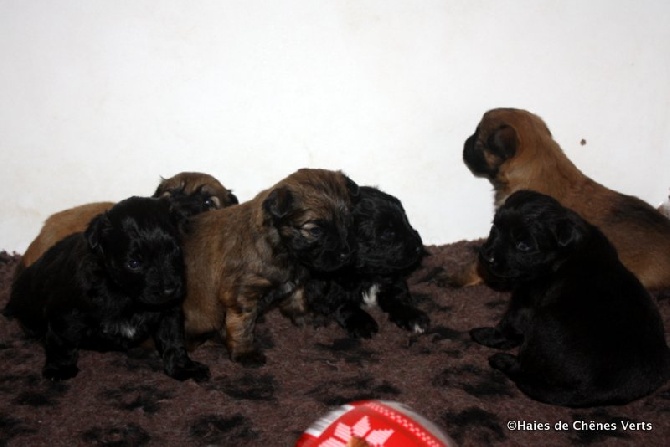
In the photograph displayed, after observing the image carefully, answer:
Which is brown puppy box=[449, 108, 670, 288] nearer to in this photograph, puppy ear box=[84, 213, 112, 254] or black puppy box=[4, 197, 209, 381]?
black puppy box=[4, 197, 209, 381]

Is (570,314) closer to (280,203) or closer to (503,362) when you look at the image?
(503,362)

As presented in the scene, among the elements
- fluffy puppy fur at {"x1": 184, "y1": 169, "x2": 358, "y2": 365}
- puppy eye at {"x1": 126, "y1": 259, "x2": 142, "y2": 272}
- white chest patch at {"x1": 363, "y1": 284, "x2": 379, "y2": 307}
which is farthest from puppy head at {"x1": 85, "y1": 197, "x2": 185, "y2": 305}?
white chest patch at {"x1": 363, "y1": 284, "x2": 379, "y2": 307}

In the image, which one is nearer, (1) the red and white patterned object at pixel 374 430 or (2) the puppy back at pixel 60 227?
(1) the red and white patterned object at pixel 374 430

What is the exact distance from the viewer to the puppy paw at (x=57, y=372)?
4055mm

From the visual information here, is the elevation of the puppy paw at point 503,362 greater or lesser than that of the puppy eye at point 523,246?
lesser

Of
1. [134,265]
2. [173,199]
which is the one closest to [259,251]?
[134,265]

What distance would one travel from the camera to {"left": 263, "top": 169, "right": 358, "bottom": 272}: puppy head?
3.87m

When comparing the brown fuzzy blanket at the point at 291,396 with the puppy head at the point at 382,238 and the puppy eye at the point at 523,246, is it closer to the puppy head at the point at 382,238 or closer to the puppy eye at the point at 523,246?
the puppy head at the point at 382,238

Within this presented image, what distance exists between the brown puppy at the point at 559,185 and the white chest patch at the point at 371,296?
1119 millimetres

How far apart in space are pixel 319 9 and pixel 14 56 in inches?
83.1

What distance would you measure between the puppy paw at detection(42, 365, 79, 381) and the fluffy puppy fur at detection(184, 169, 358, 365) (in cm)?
72

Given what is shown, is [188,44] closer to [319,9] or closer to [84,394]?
[319,9]

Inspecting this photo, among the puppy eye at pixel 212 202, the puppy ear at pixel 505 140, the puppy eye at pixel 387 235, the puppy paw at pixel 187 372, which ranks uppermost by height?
the puppy ear at pixel 505 140

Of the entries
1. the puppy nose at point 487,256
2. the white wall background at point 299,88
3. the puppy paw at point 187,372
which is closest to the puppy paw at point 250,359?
the puppy paw at point 187,372
